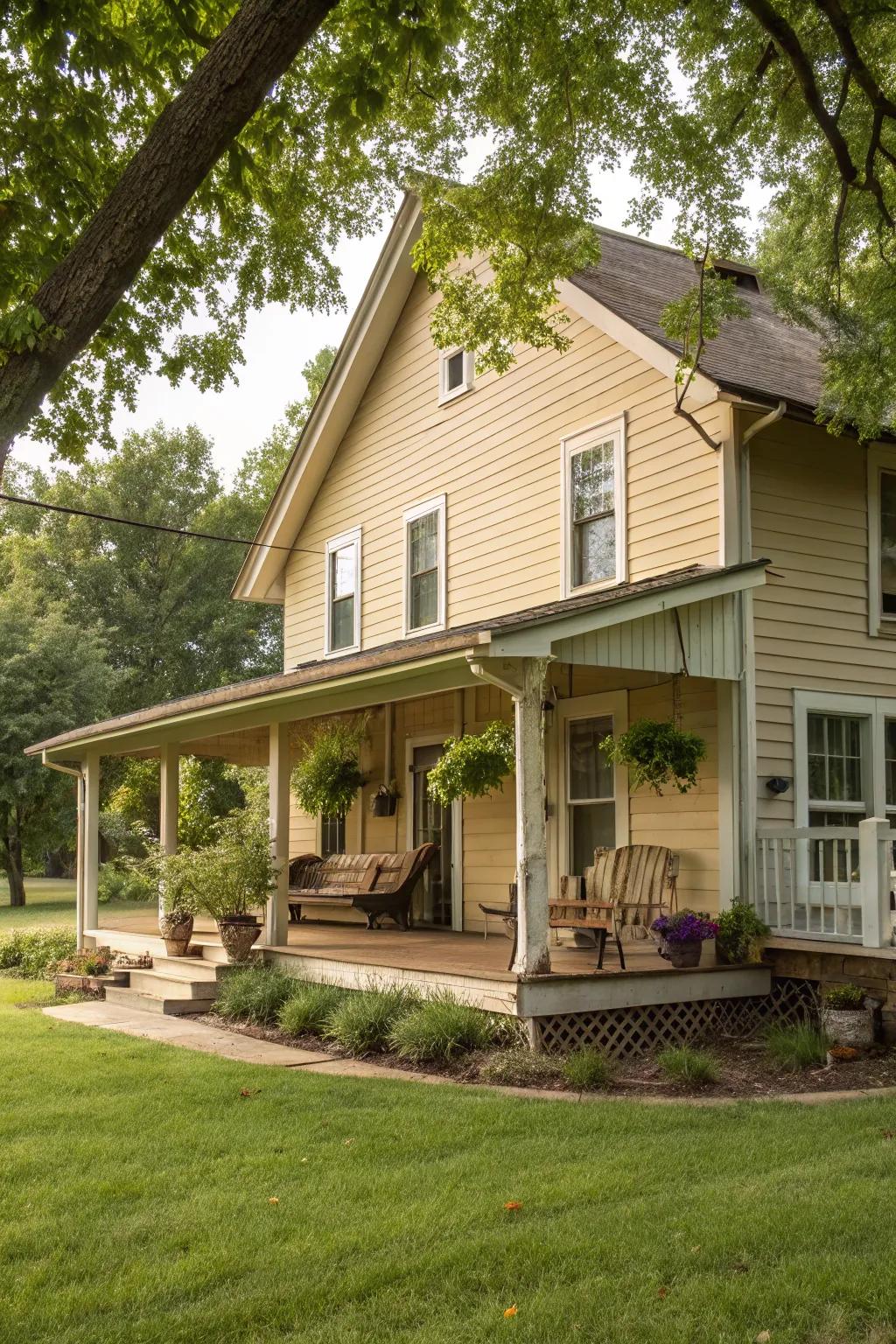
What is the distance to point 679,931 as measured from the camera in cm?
949

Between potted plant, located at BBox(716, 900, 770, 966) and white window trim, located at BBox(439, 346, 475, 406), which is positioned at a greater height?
white window trim, located at BBox(439, 346, 475, 406)

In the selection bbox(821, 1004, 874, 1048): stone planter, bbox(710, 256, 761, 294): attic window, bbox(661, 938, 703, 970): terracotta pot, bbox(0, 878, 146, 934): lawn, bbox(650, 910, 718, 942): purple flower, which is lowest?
bbox(0, 878, 146, 934): lawn

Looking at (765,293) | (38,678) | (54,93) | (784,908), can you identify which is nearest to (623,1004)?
(784,908)

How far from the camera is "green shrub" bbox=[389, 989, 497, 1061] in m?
8.66

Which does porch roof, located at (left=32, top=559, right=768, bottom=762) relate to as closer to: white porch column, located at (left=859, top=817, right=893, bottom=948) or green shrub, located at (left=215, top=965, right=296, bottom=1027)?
white porch column, located at (left=859, top=817, right=893, bottom=948)

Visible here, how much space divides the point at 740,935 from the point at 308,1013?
11.8 feet

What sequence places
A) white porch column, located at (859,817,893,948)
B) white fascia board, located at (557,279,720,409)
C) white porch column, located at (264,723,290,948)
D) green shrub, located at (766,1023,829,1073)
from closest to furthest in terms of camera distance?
green shrub, located at (766,1023,829,1073) → white porch column, located at (859,817,893,948) → white fascia board, located at (557,279,720,409) → white porch column, located at (264,723,290,948)

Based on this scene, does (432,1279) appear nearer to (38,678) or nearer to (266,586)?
(266,586)

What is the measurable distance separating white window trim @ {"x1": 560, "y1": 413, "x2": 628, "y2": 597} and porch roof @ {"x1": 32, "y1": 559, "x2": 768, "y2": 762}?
76 centimetres

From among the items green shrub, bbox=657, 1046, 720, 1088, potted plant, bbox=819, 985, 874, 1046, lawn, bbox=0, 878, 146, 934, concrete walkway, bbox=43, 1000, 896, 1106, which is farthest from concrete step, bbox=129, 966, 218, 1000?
lawn, bbox=0, 878, 146, 934

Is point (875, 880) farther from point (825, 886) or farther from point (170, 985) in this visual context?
point (170, 985)

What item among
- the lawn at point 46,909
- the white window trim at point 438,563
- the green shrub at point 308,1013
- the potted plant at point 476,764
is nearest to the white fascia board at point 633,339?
the white window trim at point 438,563

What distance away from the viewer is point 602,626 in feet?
29.6

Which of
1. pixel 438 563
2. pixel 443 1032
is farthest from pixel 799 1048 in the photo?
pixel 438 563
